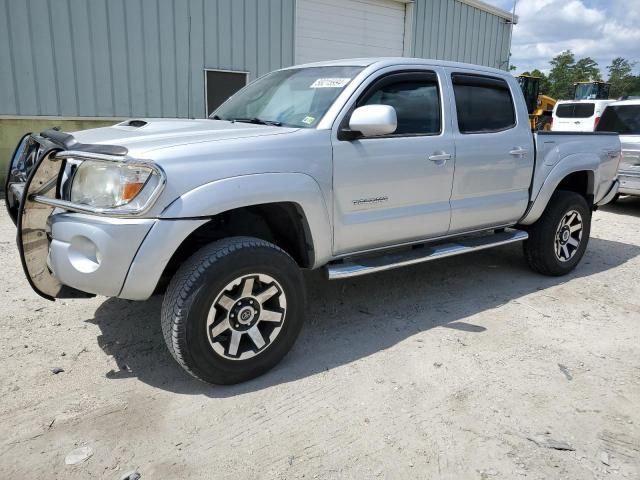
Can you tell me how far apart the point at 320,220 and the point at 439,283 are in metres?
2.03

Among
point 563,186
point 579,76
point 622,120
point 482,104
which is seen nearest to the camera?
point 482,104

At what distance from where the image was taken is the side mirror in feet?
10.2

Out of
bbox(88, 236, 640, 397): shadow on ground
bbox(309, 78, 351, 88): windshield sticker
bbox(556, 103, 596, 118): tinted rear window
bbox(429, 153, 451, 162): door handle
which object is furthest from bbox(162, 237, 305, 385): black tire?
bbox(556, 103, 596, 118): tinted rear window

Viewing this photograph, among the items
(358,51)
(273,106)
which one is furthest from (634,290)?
(358,51)

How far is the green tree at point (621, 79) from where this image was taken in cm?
5495

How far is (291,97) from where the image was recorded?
3.71 m

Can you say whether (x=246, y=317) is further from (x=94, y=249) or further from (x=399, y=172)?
(x=399, y=172)

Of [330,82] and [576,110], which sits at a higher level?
[576,110]

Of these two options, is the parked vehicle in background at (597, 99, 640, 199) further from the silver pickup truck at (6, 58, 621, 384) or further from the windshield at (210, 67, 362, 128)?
the windshield at (210, 67, 362, 128)

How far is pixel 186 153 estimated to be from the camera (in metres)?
2.70

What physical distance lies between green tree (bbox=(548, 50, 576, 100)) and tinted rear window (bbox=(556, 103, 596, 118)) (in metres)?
40.2

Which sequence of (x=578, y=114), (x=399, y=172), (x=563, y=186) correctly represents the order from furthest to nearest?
(x=578, y=114)
(x=563, y=186)
(x=399, y=172)

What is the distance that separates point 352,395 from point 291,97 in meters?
2.10

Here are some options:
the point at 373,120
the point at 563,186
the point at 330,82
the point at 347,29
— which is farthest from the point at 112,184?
the point at 347,29
